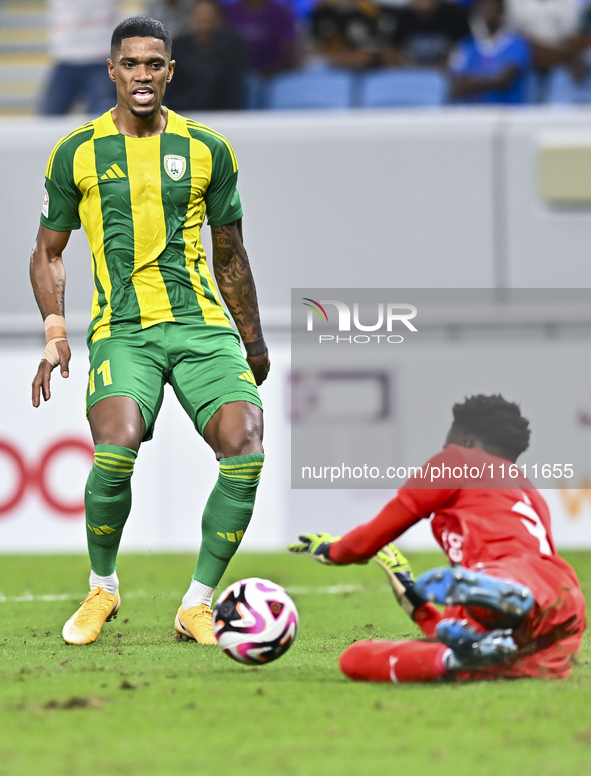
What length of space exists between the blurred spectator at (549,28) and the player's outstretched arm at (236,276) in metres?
6.31

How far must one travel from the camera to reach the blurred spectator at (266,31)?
10.7 m

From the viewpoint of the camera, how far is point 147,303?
4.74 meters

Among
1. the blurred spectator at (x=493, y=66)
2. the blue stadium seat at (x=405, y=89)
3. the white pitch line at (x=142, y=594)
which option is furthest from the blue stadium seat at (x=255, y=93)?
the white pitch line at (x=142, y=594)

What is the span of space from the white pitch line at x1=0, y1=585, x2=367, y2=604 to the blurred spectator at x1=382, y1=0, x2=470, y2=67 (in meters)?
5.57

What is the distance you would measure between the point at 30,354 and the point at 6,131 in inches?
69.0

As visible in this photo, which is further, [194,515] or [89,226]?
[194,515]

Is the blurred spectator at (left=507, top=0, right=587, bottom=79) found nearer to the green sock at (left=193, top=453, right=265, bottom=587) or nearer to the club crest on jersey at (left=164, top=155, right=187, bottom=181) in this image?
the club crest on jersey at (left=164, top=155, right=187, bottom=181)

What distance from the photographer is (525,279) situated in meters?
9.02

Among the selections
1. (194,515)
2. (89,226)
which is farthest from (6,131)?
(89,226)

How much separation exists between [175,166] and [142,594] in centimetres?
277

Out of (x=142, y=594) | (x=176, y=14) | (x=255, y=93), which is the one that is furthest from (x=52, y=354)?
(x=176, y=14)

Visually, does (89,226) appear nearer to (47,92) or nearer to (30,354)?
(30,354)

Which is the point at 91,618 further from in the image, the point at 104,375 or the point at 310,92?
the point at 310,92

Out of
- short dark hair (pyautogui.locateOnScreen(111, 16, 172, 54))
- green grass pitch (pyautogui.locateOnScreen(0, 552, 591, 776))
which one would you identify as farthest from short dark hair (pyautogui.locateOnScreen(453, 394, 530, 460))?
short dark hair (pyautogui.locateOnScreen(111, 16, 172, 54))
